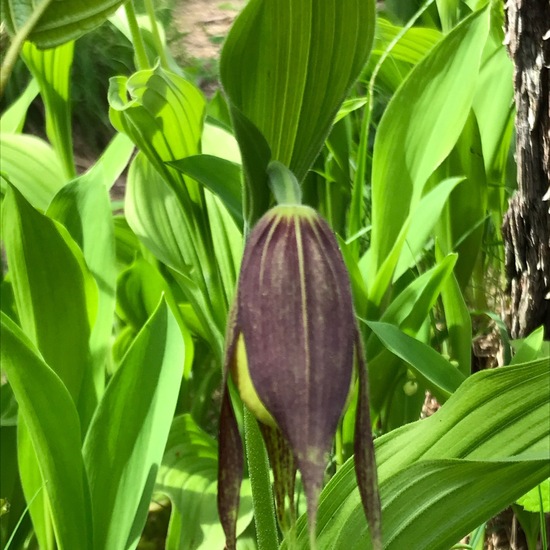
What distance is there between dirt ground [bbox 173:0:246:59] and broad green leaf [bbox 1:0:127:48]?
11.0ft

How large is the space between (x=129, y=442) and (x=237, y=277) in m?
0.22

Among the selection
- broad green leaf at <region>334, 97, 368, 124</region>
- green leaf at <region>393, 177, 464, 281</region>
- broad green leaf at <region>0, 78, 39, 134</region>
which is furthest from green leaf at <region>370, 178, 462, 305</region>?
broad green leaf at <region>0, 78, 39, 134</region>

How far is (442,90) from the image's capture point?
85 cm

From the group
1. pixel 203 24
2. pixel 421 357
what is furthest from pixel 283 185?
pixel 203 24

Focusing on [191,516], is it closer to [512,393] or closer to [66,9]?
[512,393]

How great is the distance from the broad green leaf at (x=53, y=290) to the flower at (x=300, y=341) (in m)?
0.42

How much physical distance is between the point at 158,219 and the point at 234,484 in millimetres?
592

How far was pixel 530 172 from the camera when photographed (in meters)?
0.90

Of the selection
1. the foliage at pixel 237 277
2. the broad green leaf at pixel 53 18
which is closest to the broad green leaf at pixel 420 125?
the foliage at pixel 237 277

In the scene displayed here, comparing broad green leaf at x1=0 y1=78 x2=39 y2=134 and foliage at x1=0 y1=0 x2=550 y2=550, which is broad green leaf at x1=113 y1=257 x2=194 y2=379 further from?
broad green leaf at x1=0 y1=78 x2=39 y2=134

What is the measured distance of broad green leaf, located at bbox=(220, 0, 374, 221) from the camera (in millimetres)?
426

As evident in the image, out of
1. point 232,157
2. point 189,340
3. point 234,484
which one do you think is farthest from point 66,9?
point 189,340

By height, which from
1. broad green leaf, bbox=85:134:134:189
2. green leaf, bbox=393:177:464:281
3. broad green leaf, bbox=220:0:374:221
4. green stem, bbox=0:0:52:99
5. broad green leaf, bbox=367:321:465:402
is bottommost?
broad green leaf, bbox=367:321:465:402

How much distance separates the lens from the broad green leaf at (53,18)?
0.34 m
